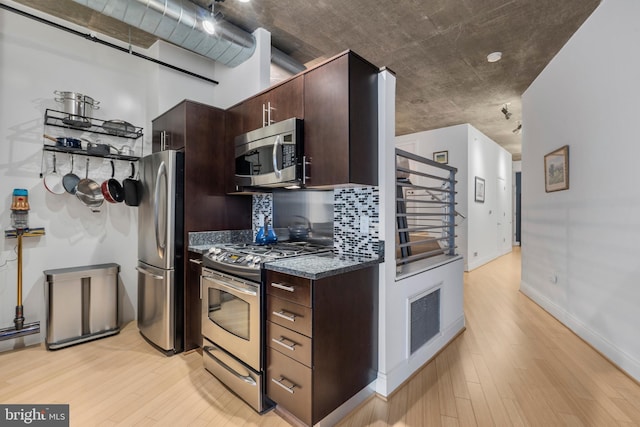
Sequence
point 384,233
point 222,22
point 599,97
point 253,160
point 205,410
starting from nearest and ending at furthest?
point 205,410
point 384,233
point 253,160
point 599,97
point 222,22

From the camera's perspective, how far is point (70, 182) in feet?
9.58

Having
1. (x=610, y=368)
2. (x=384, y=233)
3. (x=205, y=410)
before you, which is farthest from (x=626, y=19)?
(x=205, y=410)

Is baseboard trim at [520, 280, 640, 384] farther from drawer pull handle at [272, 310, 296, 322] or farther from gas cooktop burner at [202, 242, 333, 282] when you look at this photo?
drawer pull handle at [272, 310, 296, 322]

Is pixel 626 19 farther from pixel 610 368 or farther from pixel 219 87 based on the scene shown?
pixel 219 87

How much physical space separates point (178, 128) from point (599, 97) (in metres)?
3.81

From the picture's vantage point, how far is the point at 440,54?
3605mm

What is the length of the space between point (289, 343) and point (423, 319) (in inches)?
49.9

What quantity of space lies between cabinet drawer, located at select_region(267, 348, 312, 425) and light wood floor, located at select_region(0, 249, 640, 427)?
175mm

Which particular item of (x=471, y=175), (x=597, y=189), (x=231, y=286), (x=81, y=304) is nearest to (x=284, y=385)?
(x=231, y=286)

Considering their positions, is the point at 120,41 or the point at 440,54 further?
the point at 440,54

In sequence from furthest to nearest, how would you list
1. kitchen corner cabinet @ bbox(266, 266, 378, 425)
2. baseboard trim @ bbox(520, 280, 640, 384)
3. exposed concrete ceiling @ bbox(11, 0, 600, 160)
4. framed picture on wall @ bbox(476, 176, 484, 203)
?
framed picture on wall @ bbox(476, 176, 484, 203), exposed concrete ceiling @ bbox(11, 0, 600, 160), baseboard trim @ bbox(520, 280, 640, 384), kitchen corner cabinet @ bbox(266, 266, 378, 425)

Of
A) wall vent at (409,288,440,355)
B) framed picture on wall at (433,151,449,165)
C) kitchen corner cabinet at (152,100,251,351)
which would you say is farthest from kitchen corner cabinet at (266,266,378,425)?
framed picture on wall at (433,151,449,165)

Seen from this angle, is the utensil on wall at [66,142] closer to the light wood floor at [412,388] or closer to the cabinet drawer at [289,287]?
the light wood floor at [412,388]

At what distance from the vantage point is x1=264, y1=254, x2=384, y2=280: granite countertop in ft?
5.29
